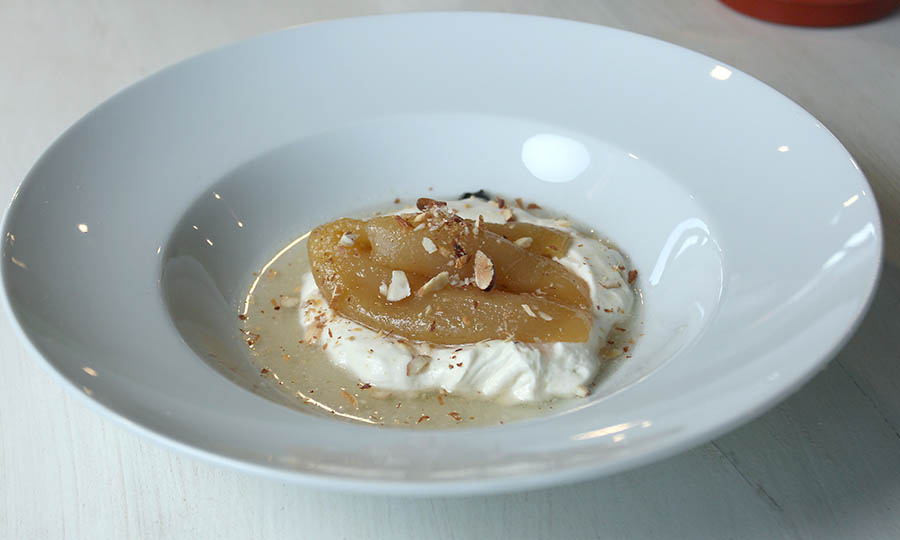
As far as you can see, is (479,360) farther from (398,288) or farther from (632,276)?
(632,276)

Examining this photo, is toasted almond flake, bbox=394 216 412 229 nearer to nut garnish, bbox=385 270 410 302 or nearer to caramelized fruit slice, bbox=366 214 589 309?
caramelized fruit slice, bbox=366 214 589 309

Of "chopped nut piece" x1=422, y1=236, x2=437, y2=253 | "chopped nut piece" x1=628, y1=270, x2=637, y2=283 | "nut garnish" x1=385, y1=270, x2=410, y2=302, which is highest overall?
"chopped nut piece" x1=422, y1=236, x2=437, y2=253

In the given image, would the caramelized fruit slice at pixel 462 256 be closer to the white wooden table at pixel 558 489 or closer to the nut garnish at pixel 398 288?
Result: the nut garnish at pixel 398 288

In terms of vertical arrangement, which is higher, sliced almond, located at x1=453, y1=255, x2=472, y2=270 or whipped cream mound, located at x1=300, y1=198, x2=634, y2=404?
sliced almond, located at x1=453, y1=255, x2=472, y2=270

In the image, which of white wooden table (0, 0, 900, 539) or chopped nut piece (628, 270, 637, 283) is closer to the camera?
white wooden table (0, 0, 900, 539)

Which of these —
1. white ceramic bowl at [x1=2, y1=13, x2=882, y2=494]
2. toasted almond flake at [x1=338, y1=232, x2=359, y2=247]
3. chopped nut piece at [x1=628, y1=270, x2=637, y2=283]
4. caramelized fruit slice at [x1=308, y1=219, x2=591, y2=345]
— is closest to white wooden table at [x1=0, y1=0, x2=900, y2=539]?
white ceramic bowl at [x1=2, y1=13, x2=882, y2=494]

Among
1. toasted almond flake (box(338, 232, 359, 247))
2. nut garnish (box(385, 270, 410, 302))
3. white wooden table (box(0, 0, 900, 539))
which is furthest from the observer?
toasted almond flake (box(338, 232, 359, 247))

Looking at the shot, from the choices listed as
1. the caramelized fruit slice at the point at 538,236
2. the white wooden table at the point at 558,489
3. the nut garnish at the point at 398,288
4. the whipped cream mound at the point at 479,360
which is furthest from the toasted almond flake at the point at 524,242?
the white wooden table at the point at 558,489

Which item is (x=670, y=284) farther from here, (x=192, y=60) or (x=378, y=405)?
(x=192, y=60)
